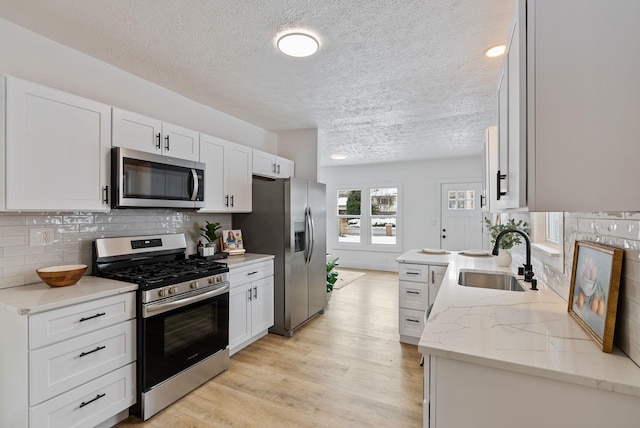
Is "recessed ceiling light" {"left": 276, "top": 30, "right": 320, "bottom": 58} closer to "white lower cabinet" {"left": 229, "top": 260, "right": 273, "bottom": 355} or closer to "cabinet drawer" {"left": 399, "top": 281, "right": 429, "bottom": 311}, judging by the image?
"white lower cabinet" {"left": 229, "top": 260, "right": 273, "bottom": 355}

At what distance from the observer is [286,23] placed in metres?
1.89

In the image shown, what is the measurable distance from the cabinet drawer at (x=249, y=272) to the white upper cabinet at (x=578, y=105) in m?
2.44

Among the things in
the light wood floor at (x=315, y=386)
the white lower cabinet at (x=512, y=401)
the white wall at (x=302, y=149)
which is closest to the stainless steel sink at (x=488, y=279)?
the light wood floor at (x=315, y=386)

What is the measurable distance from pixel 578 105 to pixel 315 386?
240 cm

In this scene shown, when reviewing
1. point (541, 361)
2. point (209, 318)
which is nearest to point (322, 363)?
point (209, 318)

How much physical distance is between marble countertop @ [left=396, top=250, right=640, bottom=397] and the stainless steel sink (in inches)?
24.8

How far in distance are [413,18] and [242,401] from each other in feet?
9.11

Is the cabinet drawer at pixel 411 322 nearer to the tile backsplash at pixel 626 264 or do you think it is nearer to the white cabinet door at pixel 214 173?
the tile backsplash at pixel 626 264

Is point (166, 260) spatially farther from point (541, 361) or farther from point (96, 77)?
point (541, 361)

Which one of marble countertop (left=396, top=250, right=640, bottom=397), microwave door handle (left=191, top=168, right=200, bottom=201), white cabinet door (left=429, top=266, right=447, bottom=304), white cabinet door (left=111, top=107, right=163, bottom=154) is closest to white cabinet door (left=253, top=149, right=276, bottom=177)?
microwave door handle (left=191, top=168, right=200, bottom=201)

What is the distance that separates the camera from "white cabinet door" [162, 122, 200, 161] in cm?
257

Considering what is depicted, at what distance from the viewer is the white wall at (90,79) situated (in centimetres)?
193

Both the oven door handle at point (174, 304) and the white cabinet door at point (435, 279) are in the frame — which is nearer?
the oven door handle at point (174, 304)

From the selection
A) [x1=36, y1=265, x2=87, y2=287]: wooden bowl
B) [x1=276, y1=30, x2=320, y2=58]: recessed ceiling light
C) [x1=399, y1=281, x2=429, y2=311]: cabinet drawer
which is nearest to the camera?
[x1=36, y1=265, x2=87, y2=287]: wooden bowl
